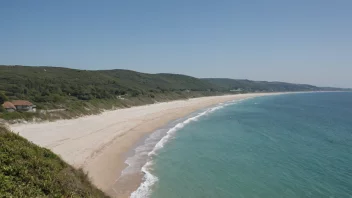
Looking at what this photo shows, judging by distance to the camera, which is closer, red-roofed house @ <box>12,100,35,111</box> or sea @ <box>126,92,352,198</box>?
sea @ <box>126,92,352,198</box>

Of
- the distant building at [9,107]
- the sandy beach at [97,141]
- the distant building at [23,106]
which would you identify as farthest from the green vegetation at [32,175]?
the distant building at [23,106]

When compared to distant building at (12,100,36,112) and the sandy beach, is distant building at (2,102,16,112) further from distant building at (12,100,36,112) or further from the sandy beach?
the sandy beach

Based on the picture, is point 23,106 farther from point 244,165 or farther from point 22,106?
point 244,165

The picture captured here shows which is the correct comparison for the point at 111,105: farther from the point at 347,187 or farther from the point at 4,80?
the point at 347,187

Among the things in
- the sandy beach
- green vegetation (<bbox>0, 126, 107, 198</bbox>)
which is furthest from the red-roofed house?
green vegetation (<bbox>0, 126, 107, 198</bbox>)

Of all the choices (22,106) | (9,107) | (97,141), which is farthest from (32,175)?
(22,106)
